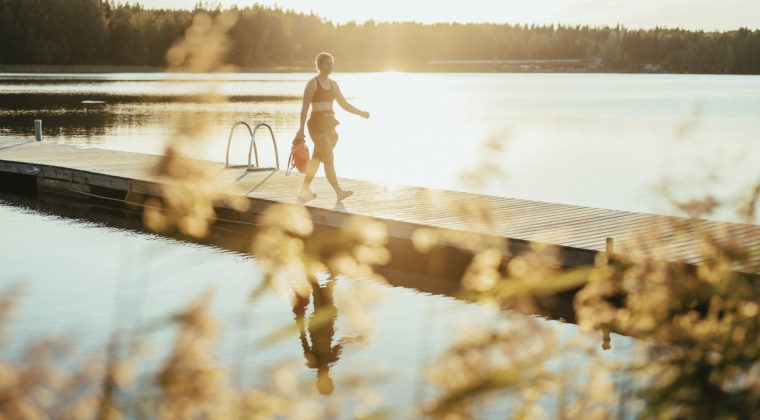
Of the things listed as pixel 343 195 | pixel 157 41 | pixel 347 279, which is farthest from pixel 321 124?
pixel 157 41

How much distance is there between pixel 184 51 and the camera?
4.98 ft

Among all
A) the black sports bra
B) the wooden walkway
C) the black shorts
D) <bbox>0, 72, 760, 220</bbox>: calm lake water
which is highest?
the black sports bra

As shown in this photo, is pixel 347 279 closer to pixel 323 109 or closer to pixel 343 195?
pixel 343 195

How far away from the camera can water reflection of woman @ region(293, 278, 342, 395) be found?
654 centimetres

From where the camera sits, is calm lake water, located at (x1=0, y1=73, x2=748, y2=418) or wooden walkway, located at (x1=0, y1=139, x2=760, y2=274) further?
wooden walkway, located at (x1=0, y1=139, x2=760, y2=274)

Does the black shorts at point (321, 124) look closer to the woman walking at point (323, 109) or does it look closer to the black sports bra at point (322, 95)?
the woman walking at point (323, 109)

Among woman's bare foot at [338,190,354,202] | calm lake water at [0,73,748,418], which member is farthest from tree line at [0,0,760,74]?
woman's bare foot at [338,190,354,202]

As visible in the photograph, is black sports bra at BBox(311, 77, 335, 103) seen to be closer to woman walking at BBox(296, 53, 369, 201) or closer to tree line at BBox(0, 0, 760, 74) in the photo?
woman walking at BBox(296, 53, 369, 201)

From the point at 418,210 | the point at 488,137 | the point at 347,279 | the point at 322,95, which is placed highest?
the point at 488,137

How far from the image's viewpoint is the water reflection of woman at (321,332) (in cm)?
654

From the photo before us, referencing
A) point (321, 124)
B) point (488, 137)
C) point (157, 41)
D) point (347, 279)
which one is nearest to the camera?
point (488, 137)

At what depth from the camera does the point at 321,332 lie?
24.8 feet

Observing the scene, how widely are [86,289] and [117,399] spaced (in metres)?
7.08

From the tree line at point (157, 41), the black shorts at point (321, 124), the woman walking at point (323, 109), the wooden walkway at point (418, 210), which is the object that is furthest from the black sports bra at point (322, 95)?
the tree line at point (157, 41)
